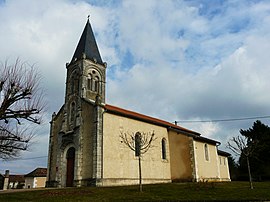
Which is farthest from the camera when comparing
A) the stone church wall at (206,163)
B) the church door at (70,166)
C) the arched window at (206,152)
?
the arched window at (206,152)

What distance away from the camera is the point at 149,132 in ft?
92.0

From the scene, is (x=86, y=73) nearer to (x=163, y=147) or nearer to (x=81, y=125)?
(x=81, y=125)

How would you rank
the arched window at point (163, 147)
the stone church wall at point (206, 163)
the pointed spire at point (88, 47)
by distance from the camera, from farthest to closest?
1. the pointed spire at point (88, 47)
2. the arched window at point (163, 147)
3. the stone church wall at point (206, 163)

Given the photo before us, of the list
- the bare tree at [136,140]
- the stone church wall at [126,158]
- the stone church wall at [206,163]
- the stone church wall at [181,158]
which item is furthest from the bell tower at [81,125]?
the stone church wall at [206,163]

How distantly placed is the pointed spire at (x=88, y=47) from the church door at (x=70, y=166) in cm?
998

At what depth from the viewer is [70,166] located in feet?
83.4

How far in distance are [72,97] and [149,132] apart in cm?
878

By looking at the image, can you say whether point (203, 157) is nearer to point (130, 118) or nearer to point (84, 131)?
point (130, 118)

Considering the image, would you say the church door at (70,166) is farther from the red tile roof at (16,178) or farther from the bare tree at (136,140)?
the red tile roof at (16,178)

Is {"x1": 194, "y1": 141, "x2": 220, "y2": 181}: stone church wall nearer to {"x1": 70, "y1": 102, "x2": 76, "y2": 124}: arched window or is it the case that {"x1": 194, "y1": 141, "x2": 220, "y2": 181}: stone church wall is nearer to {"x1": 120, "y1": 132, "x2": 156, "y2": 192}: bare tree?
{"x1": 120, "y1": 132, "x2": 156, "y2": 192}: bare tree

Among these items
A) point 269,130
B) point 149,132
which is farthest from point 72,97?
point 269,130

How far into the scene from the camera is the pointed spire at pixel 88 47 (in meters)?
29.3

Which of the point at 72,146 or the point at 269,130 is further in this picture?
the point at 269,130

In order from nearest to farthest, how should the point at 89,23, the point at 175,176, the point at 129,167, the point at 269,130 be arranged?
the point at 129,167 < the point at 175,176 < the point at 89,23 < the point at 269,130
